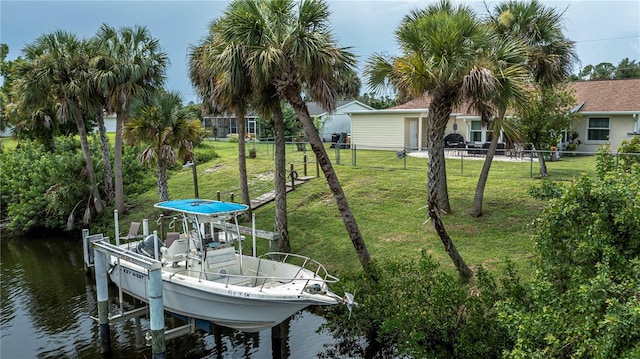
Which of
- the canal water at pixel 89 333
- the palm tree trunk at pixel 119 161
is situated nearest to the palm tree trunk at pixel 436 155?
the canal water at pixel 89 333

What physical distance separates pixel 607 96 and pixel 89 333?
96.0 ft

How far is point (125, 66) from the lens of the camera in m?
20.5

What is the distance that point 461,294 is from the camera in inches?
392

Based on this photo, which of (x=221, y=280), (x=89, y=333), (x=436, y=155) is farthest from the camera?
(x=436, y=155)

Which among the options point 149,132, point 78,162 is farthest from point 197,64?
point 78,162

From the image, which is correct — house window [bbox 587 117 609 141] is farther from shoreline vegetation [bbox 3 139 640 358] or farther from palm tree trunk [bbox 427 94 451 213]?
palm tree trunk [bbox 427 94 451 213]

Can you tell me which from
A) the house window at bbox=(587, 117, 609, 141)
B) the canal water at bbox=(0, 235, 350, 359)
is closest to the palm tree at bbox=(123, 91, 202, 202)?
the canal water at bbox=(0, 235, 350, 359)

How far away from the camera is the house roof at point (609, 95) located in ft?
89.8

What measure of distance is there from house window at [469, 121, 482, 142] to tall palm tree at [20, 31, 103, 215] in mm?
21947

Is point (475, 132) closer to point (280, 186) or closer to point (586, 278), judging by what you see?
point (280, 186)

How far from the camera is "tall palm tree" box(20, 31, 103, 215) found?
21.1 metres

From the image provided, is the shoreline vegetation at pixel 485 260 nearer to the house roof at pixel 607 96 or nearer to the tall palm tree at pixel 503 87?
the tall palm tree at pixel 503 87

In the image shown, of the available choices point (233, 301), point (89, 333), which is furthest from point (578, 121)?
point (89, 333)

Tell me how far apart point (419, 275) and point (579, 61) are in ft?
37.1
